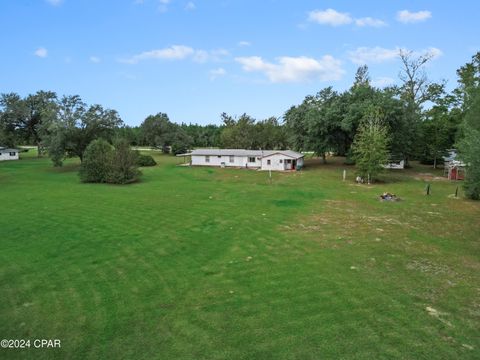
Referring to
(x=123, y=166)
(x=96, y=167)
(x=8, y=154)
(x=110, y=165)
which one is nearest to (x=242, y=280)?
(x=123, y=166)

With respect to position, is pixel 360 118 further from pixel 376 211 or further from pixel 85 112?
pixel 85 112

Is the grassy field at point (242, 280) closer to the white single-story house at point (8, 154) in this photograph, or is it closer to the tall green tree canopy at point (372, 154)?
the tall green tree canopy at point (372, 154)

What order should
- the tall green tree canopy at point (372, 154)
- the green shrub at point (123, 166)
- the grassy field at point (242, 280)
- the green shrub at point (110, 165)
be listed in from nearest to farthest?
the grassy field at point (242, 280), the tall green tree canopy at point (372, 154), the green shrub at point (123, 166), the green shrub at point (110, 165)

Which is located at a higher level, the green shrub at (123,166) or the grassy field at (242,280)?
the green shrub at (123,166)

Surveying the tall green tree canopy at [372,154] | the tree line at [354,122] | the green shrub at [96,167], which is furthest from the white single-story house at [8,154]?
the tall green tree canopy at [372,154]

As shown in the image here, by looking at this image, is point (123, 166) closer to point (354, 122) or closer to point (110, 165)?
point (110, 165)

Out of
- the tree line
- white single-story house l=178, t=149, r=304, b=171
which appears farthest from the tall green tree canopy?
white single-story house l=178, t=149, r=304, b=171

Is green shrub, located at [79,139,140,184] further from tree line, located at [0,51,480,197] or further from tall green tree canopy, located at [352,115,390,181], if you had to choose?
tall green tree canopy, located at [352,115,390,181]

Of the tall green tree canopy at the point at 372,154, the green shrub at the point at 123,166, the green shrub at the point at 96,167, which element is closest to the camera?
the tall green tree canopy at the point at 372,154
